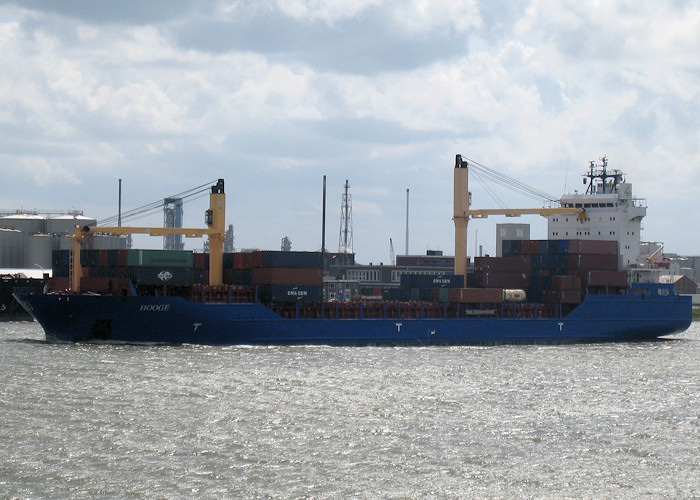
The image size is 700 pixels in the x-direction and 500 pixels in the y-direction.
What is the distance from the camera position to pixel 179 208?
13950 cm

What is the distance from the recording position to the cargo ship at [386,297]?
139ft

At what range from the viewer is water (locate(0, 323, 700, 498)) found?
18.8 meters

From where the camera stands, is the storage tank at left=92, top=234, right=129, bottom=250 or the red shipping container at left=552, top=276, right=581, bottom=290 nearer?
the red shipping container at left=552, top=276, right=581, bottom=290

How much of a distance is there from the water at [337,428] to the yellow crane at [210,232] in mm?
7466

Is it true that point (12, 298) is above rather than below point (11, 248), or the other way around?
below

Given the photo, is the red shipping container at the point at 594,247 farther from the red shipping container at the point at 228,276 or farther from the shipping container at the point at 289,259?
the red shipping container at the point at 228,276

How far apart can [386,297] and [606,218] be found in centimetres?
1380

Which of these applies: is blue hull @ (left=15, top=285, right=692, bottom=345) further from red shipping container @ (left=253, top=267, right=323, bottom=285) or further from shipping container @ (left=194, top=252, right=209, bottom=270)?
shipping container @ (left=194, top=252, right=209, bottom=270)

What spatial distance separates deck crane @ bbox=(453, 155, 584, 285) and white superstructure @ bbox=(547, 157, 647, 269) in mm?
1097

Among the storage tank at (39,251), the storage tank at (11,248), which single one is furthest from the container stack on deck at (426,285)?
the storage tank at (11,248)

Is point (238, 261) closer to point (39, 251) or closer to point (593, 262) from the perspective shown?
point (593, 262)

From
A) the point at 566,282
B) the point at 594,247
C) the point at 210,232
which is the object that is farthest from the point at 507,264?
the point at 210,232

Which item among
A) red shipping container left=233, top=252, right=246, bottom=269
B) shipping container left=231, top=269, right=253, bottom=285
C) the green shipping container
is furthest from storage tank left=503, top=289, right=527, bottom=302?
the green shipping container

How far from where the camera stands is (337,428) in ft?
77.6
